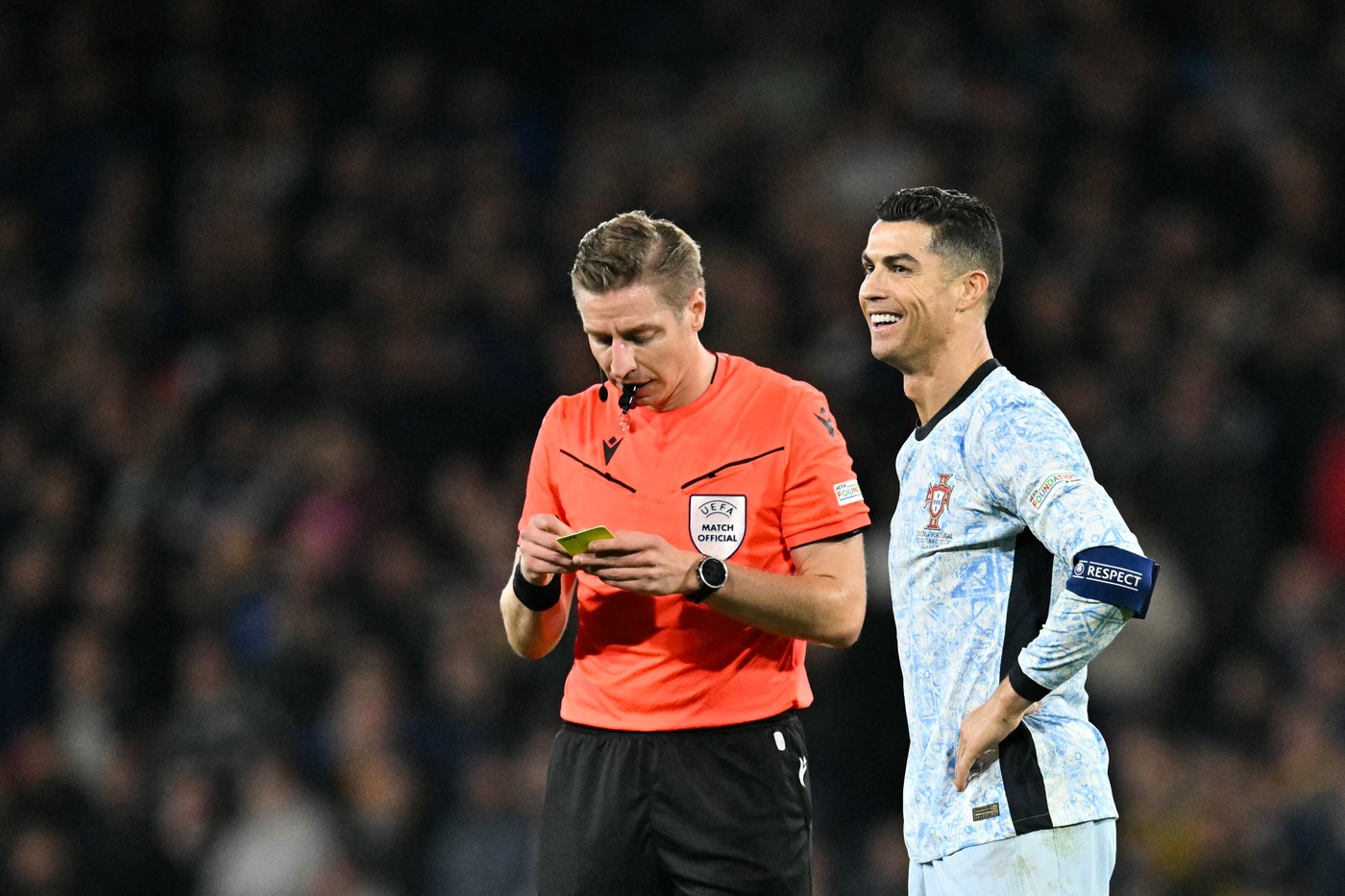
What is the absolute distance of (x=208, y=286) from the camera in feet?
30.4

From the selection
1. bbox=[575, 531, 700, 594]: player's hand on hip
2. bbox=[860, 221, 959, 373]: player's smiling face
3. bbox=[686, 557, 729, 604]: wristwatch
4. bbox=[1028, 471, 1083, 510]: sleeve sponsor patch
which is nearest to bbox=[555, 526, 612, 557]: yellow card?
bbox=[575, 531, 700, 594]: player's hand on hip

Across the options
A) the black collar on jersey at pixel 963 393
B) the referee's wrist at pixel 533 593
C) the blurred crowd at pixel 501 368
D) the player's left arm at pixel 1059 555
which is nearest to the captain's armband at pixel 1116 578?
the player's left arm at pixel 1059 555

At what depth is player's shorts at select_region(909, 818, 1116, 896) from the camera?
9.47ft

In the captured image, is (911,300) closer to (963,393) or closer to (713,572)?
(963,393)

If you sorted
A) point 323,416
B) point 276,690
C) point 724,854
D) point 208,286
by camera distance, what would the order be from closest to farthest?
point 724,854 → point 276,690 → point 323,416 → point 208,286

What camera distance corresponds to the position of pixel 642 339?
328 centimetres

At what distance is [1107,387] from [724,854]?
15.2 feet

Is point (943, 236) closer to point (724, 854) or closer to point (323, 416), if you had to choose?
point (724, 854)

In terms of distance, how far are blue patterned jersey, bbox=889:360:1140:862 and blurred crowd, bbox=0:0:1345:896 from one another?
9.55 feet

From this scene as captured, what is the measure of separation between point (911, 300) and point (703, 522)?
570 mm

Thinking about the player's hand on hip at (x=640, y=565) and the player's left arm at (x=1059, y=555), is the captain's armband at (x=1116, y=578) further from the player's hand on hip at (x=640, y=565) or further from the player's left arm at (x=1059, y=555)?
the player's hand on hip at (x=640, y=565)

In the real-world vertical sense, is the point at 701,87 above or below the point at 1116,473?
above

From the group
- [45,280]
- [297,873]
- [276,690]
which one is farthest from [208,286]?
[297,873]

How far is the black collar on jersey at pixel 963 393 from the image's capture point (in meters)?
3.11
